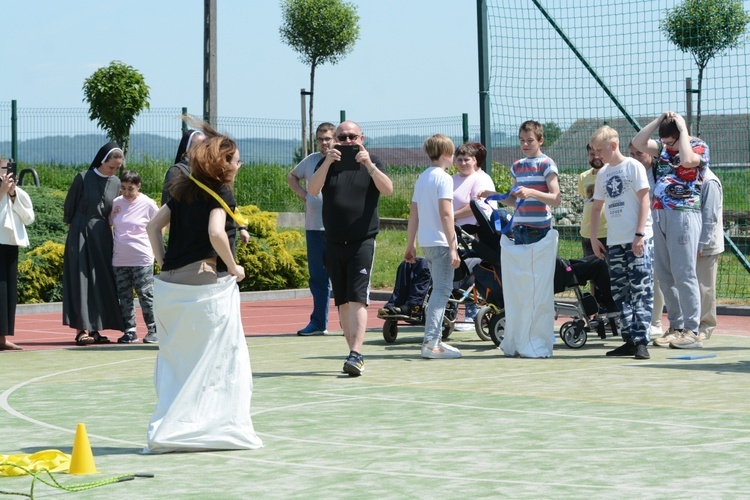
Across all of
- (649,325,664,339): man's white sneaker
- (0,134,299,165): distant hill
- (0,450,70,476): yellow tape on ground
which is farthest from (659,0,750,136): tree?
(0,450,70,476): yellow tape on ground

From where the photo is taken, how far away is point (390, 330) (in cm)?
1357

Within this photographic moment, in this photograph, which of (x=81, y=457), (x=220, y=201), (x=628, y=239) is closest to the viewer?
Result: (x=81, y=457)

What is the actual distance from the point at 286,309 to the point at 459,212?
5.68m

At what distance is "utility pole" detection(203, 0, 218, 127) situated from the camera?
66.7 ft

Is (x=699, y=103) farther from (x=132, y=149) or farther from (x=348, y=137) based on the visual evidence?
(x=132, y=149)

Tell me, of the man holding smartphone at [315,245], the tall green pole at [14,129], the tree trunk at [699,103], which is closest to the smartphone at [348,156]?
the man holding smartphone at [315,245]

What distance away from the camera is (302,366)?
11617mm

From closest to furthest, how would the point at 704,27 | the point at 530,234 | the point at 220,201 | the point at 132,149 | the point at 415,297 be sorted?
the point at 220,201
the point at 530,234
the point at 415,297
the point at 704,27
the point at 132,149

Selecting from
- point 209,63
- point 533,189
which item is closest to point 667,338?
point 533,189

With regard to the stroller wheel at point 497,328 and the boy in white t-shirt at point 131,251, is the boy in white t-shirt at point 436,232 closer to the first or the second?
the stroller wheel at point 497,328

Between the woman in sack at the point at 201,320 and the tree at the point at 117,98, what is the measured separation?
20.0 metres

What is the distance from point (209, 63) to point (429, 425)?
42.6 ft

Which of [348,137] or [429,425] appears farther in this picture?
[348,137]

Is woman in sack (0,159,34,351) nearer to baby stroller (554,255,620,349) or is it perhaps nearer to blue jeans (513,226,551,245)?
blue jeans (513,226,551,245)
